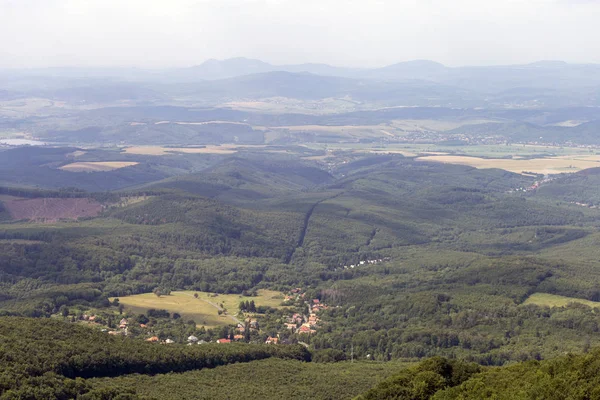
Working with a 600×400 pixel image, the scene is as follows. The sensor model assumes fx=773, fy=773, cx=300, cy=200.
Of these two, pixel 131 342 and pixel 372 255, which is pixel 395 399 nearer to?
pixel 131 342

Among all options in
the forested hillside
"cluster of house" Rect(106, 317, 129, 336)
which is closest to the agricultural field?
the forested hillside

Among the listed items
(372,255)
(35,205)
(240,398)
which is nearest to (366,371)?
(240,398)

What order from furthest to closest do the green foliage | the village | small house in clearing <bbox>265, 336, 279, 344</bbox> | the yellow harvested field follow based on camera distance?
the yellow harvested field < the village < small house in clearing <bbox>265, 336, 279, 344</bbox> < the green foliage

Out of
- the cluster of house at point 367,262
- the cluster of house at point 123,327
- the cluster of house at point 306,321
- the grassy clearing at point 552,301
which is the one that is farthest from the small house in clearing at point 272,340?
the cluster of house at point 367,262

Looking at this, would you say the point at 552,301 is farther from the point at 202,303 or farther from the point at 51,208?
the point at 51,208

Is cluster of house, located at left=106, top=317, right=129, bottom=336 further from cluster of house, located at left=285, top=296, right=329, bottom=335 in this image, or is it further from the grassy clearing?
the grassy clearing

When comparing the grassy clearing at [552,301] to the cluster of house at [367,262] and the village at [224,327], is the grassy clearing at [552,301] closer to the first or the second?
the village at [224,327]
